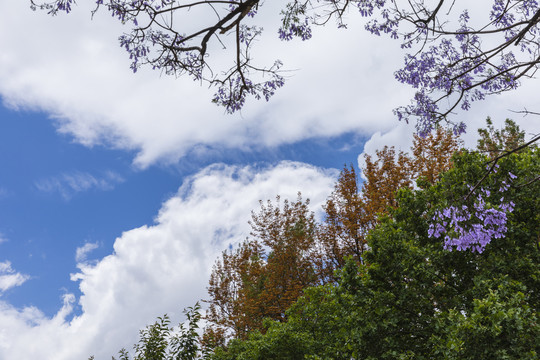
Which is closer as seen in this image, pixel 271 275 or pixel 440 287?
pixel 440 287

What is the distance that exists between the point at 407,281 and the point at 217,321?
18.9 metres

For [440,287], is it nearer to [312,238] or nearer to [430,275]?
[430,275]

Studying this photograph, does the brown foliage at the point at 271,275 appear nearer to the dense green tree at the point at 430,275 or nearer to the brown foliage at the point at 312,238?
the brown foliage at the point at 312,238

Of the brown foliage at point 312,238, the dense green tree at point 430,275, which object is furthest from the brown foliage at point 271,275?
the dense green tree at point 430,275

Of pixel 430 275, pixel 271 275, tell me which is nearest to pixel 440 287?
pixel 430 275

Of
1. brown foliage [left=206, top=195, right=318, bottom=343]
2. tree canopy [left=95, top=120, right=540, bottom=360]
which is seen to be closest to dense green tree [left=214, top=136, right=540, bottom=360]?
tree canopy [left=95, top=120, right=540, bottom=360]

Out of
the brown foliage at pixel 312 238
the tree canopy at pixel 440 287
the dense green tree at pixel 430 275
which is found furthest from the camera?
the brown foliage at pixel 312 238

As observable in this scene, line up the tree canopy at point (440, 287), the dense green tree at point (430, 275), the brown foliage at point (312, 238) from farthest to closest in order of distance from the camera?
the brown foliage at point (312, 238)
the dense green tree at point (430, 275)
the tree canopy at point (440, 287)

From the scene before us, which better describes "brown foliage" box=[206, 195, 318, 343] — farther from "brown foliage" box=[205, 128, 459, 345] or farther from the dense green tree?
the dense green tree

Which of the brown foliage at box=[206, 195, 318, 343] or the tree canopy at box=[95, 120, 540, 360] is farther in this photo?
the brown foliage at box=[206, 195, 318, 343]

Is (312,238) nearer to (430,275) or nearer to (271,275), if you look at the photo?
(271,275)

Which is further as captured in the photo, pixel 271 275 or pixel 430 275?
pixel 271 275

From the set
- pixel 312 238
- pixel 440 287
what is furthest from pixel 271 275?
pixel 440 287

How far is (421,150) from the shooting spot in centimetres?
2386
